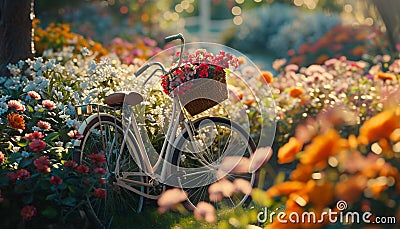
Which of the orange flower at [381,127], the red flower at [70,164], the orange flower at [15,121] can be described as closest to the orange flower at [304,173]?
the orange flower at [381,127]

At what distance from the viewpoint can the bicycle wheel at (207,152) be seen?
4.47 meters

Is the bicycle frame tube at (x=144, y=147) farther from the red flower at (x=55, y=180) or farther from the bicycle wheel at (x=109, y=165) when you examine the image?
the red flower at (x=55, y=180)

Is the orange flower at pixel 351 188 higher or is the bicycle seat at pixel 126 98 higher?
the bicycle seat at pixel 126 98

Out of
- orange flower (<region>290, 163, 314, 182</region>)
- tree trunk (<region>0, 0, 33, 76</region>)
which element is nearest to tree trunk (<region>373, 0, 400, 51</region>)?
tree trunk (<region>0, 0, 33, 76</region>)

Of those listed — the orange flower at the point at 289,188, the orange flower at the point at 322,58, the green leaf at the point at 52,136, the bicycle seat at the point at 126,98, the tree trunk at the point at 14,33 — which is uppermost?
the tree trunk at the point at 14,33

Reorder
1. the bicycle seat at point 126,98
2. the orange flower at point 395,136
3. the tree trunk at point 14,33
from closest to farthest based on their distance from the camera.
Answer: the orange flower at point 395,136 < the bicycle seat at point 126,98 < the tree trunk at point 14,33

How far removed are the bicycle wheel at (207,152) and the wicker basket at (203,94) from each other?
166 mm

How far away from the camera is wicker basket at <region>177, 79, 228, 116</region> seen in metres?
4.36

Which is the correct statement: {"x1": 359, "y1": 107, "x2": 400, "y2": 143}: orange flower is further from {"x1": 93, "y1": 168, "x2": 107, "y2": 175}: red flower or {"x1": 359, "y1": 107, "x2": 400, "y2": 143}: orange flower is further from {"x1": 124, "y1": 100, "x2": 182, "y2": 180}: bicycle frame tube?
{"x1": 124, "y1": 100, "x2": 182, "y2": 180}: bicycle frame tube

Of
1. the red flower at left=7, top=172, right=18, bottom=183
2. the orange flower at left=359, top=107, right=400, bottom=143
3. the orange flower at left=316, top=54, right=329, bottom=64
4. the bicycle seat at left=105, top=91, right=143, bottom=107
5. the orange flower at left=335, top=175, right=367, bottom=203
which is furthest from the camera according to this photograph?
the orange flower at left=316, top=54, right=329, bottom=64

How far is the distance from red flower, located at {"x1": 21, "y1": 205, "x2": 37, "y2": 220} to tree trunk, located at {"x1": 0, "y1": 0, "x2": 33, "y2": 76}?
234 cm

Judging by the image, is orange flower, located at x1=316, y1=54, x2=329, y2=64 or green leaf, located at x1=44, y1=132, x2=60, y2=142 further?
orange flower, located at x1=316, y1=54, x2=329, y2=64

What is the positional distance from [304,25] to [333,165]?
9537 millimetres

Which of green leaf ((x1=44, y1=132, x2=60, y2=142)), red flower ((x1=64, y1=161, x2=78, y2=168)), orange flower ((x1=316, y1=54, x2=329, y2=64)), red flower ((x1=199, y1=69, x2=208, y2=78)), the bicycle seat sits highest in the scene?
red flower ((x1=199, y1=69, x2=208, y2=78))
